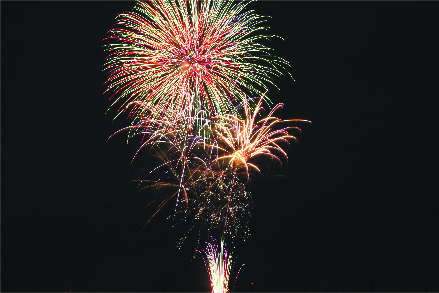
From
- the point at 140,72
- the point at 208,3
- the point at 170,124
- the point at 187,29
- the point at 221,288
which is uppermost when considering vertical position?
the point at 208,3

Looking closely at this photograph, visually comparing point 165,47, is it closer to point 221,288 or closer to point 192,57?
point 192,57

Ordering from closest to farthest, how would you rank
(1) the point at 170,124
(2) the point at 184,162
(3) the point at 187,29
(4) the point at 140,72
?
1. (3) the point at 187,29
2. (4) the point at 140,72
3. (1) the point at 170,124
4. (2) the point at 184,162

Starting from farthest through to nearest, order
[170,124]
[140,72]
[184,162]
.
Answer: [184,162], [170,124], [140,72]

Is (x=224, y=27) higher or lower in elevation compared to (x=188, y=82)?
higher

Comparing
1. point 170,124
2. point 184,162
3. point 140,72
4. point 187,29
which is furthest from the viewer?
point 184,162

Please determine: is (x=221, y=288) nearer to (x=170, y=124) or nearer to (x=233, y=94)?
(x=170, y=124)

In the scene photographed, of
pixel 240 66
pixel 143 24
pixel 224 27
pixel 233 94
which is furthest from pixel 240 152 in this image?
pixel 143 24

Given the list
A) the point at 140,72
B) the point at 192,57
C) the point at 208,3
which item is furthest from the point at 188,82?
the point at 208,3

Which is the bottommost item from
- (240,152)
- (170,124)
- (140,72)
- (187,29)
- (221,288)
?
(221,288)

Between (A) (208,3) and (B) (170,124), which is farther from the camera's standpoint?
(B) (170,124)
